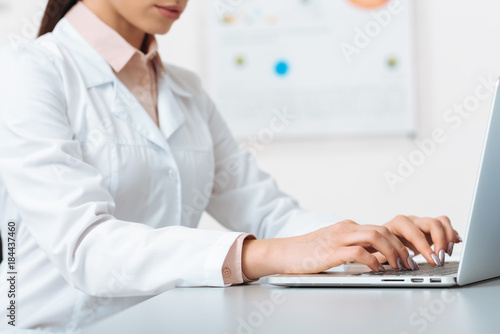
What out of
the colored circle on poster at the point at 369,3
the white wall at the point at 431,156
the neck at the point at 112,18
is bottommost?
the white wall at the point at 431,156

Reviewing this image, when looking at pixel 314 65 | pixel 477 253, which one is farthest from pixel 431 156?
pixel 477 253

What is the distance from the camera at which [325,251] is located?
33.8 inches

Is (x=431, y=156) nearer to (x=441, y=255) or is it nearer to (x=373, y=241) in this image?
(x=441, y=255)

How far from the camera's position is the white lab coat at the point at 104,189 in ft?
3.05

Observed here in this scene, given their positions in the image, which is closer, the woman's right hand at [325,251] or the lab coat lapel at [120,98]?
the woman's right hand at [325,251]

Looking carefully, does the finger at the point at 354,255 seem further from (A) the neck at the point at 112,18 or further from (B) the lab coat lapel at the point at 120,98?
(A) the neck at the point at 112,18

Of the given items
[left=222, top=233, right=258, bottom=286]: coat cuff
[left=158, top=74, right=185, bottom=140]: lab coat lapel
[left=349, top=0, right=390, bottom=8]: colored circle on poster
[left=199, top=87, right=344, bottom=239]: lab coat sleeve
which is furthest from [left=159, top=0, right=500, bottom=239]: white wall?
[left=222, top=233, right=258, bottom=286]: coat cuff

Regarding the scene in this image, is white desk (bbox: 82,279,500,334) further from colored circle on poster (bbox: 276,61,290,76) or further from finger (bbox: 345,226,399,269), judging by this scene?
colored circle on poster (bbox: 276,61,290,76)

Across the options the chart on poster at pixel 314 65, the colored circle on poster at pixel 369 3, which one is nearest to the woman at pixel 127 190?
the chart on poster at pixel 314 65

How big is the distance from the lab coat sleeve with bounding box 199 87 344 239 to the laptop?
55 cm

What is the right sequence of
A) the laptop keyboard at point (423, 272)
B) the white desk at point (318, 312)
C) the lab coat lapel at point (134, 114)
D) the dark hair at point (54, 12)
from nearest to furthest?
the white desk at point (318, 312) → the laptop keyboard at point (423, 272) → the lab coat lapel at point (134, 114) → the dark hair at point (54, 12)

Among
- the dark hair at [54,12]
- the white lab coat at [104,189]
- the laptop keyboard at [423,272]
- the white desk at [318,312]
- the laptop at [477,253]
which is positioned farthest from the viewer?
the dark hair at [54,12]

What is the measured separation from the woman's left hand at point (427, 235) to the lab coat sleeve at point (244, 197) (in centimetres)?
37

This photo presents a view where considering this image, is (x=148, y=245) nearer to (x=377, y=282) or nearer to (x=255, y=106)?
(x=377, y=282)
